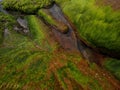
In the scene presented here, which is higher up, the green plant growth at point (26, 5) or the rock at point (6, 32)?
the green plant growth at point (26, 5)

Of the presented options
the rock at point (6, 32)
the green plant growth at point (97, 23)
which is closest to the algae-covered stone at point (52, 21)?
the green plant growth at point (97, 23)

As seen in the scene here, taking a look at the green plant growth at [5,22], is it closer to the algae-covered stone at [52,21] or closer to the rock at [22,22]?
the rock at [22,22]

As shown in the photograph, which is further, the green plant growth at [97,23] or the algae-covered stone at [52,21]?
the algae-covered stone at [52,21]

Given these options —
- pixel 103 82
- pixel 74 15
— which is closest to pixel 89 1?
pixel 74 15

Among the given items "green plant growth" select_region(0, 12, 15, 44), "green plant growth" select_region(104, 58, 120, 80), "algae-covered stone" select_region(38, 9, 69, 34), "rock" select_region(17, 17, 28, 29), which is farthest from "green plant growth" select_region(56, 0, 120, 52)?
"green plant growth" select_region(0, 12, 15, 44)

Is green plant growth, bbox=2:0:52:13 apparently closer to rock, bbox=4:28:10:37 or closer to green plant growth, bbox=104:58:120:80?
rock, bbox=4:28:10:37

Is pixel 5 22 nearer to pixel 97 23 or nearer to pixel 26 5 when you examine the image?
pixel 26 5

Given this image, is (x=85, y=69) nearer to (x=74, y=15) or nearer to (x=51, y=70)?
(x=51, y=70)

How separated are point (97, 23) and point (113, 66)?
2.37 m

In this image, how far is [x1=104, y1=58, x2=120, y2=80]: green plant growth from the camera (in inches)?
354

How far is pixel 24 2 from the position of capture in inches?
588

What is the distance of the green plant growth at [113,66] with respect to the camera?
900cm

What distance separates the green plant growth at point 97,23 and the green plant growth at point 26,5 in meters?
2.90

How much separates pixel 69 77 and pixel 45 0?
7935 millimetres
